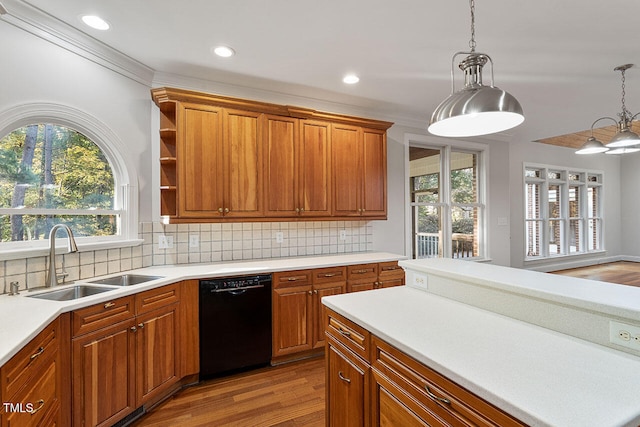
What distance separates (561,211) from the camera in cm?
702

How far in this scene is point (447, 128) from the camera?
1713mm

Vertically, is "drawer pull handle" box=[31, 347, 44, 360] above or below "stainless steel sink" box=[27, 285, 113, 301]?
below

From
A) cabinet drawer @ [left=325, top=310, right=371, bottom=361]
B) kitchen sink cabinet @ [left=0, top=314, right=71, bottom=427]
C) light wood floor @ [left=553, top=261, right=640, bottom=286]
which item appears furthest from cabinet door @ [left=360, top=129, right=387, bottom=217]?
light wood floor @ [left=553, top=261, right=640, bottom=286]

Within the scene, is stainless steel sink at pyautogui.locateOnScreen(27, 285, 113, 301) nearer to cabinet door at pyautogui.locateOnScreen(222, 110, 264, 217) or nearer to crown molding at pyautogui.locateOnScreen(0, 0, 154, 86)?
cabinet door at pyautogui.locateOnScreen(222, 110, 264, 217)

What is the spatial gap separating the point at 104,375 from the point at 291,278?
1489mm

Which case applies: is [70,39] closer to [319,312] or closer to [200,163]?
[200,163]

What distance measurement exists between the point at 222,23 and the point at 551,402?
8.65 feet

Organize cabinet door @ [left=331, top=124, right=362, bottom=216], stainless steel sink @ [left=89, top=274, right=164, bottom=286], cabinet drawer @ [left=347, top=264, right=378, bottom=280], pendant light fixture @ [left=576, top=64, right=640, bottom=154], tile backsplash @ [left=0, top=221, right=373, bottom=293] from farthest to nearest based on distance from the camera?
cabinet door @ [left=331, top=124, right=362, bottom=216], cabinet drawer @ [left=347, top=264, right=378, bottom=280], pendant light fixture @ [left=576, top=64, right=640, bottom=154], stainless steel sink @ [left=89, top=274, right=164, bottom=286], tile backsplash @ [left=0, top=221, right=373, bottom=293]

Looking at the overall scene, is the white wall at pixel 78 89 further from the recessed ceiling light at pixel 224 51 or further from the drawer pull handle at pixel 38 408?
the drawer pull handle at pixel 38 408

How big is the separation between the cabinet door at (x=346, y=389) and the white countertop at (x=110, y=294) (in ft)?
4.13

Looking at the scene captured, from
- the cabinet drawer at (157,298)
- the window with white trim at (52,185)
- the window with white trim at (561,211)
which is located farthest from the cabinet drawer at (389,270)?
the window with white trim at (561,211)

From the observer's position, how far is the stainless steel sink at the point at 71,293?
6.57ft

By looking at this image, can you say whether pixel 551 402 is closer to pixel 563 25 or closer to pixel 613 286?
pixel 613 286

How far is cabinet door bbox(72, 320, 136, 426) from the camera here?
5.78 ft
